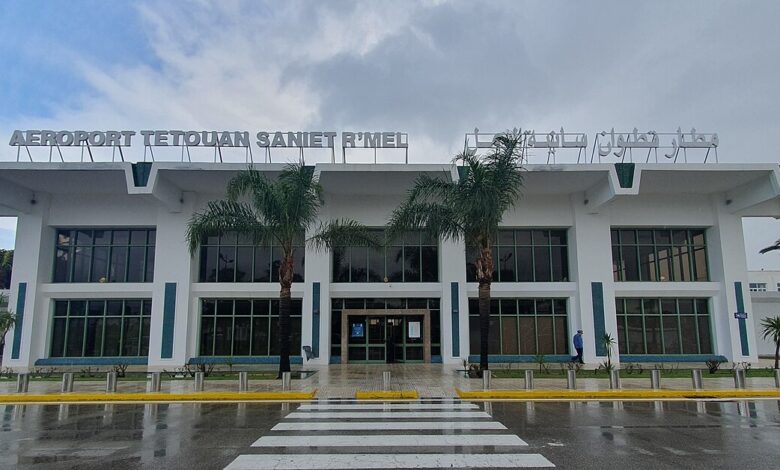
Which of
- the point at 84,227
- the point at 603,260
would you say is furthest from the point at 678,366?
the point at 84,227

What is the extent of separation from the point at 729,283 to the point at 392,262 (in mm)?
16432

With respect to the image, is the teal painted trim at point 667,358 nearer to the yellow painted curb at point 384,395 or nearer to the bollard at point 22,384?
the yellow painted curb at point 384,395

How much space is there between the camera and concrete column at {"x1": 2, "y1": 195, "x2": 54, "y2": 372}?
24.9 metres

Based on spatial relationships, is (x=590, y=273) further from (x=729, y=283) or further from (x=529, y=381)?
(x=529, y=381)

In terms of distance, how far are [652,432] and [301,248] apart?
62.6 feet

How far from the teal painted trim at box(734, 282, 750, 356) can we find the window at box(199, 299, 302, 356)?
21.1 meters

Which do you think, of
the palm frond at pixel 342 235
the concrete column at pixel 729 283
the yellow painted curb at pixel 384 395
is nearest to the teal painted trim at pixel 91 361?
the palm frond at pixel 342 235

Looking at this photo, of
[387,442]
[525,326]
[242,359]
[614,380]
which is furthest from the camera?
[525,326]

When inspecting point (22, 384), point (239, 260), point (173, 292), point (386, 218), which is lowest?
point (22, 384)

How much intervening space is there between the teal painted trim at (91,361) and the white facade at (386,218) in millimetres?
209

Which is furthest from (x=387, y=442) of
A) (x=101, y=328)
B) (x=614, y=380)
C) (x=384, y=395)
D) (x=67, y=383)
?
(x=101, y=328)

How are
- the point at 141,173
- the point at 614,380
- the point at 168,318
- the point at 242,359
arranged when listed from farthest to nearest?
the point at 242,359, the point at 168,318, the point at 141,173, the point at 614,380

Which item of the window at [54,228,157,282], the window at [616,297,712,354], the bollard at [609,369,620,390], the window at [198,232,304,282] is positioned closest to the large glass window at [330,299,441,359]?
the window at [198,232,304,282]

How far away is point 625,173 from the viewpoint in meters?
24.0
